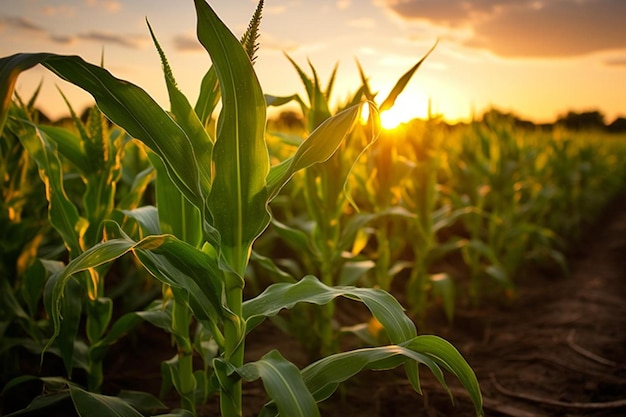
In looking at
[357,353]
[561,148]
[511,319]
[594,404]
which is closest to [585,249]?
[561,148]

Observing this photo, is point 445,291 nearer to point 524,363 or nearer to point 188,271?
point 524,363

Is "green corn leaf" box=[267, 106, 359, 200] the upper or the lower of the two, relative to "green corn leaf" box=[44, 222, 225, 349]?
upper

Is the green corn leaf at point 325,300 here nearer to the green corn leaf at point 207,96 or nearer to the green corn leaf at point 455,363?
the green corn leaf at point 455,363

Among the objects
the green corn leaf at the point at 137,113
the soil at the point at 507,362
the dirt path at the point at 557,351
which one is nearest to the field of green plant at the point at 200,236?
the green corn leaf at the point at 137,113

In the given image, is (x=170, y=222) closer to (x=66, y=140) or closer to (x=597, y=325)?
(x=66, y=140)

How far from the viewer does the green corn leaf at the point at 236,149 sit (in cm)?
100

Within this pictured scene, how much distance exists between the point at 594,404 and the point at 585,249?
4528 mm

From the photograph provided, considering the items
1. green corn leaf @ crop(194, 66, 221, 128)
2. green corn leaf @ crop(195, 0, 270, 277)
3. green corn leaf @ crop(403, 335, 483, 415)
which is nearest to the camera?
green corn leaf @ crop(195, 0, 270, 277)

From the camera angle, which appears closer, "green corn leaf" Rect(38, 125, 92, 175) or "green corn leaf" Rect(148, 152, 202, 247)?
"green corn leaf" Rect(148, 152, 202, 247)

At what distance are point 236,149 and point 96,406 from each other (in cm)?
64

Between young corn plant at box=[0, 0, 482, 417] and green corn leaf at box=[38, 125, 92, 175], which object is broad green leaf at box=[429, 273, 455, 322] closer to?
young corn plant at box=[0, 0, 482, 417]

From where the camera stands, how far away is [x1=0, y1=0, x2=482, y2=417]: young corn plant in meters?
1.03

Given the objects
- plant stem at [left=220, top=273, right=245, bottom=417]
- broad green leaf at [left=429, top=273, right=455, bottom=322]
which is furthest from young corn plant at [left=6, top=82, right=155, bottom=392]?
broad green leaf at [left=429, top=273, right=455, bottom=322]

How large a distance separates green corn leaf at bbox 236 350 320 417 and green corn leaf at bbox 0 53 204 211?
352mm
